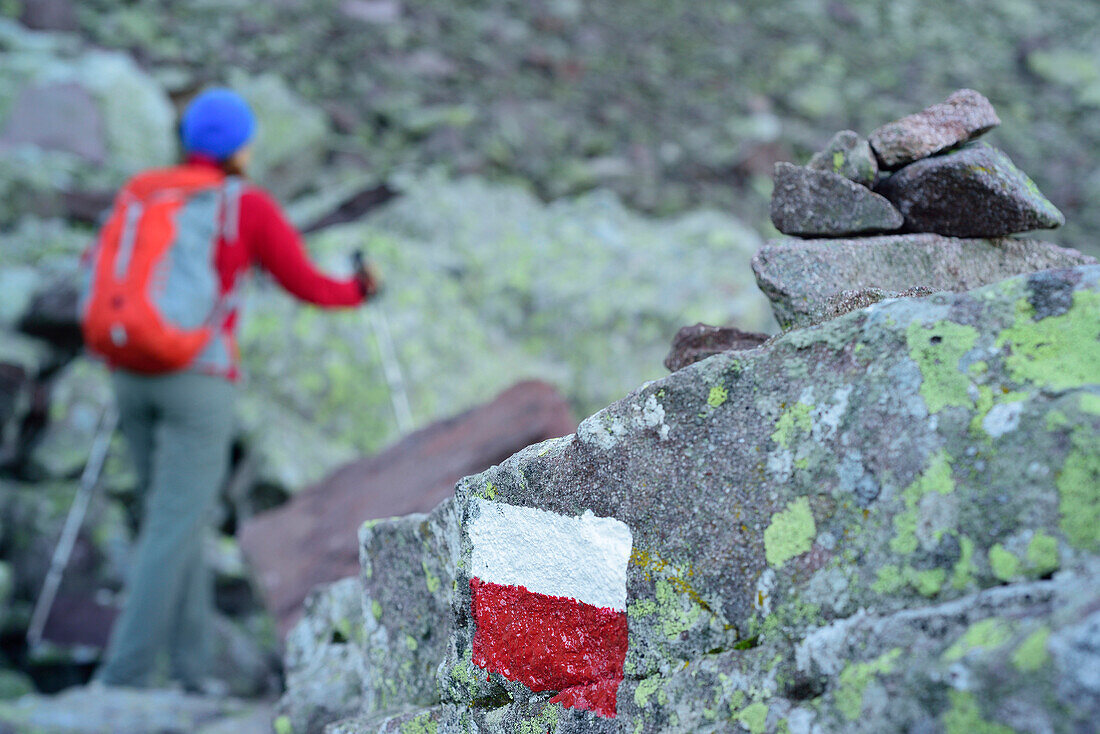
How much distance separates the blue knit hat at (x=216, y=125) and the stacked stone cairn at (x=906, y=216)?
144 inches

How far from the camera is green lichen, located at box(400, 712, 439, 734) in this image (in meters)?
2.56

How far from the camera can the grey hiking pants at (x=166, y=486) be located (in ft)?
16.4

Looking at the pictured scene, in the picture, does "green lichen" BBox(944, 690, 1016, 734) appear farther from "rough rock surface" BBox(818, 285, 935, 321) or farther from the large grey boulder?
the large grey boulder

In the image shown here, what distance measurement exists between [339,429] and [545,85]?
840 cm

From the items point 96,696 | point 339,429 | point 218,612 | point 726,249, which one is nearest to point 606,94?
point 726,249

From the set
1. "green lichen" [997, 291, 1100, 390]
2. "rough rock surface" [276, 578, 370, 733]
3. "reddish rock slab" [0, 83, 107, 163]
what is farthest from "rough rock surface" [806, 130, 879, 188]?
"reddish rock slab" [0, 83, 107, 163]

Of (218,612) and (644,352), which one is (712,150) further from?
(218,612)

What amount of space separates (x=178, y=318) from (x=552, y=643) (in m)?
3.38

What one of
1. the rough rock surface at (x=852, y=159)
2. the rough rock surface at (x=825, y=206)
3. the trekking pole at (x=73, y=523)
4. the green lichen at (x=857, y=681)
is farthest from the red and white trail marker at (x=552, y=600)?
the trekking pole at (x=73, y=523)

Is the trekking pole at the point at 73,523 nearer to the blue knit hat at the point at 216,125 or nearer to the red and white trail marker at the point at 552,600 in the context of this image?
the blue knit hat at the point at 216,125

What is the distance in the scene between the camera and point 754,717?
195 centimetres

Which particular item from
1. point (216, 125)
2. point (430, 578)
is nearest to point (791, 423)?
point (430, 578)

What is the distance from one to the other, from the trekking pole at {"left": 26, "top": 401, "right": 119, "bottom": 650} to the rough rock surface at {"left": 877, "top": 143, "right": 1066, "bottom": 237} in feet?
16.6

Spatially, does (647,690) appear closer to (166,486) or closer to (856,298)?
(856,298)
